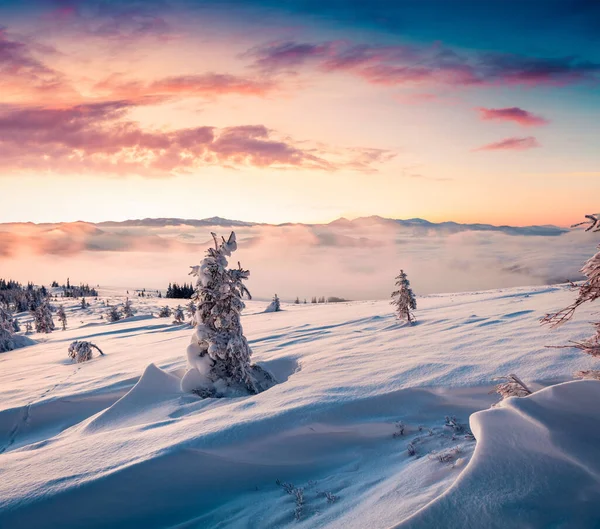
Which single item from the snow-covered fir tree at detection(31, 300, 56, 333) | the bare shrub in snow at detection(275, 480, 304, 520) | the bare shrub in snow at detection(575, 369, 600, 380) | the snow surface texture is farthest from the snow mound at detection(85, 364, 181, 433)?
the snow-covered fir tree at detection(31, 300, 56, 333)

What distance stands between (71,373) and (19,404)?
5055 millimetres

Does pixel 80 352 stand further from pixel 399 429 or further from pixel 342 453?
pixel 399 429

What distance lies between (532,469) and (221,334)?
9645 mm

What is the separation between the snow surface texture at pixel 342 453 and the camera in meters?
3.09

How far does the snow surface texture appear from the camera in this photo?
3.09m

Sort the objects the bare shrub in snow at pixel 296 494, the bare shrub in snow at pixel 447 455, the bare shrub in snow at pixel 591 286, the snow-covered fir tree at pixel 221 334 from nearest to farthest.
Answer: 1. the bare shrub in snow at pixel 591 286
2. the bare shrub in snow at pixel 296 494
3. the bare shrub in snow at pixel 447 455
4. the snow-covered fir tree at pixel 221 334

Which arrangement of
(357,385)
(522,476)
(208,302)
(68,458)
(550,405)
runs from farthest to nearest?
(208,302)
(357,385)
(68,458)
(550,405)
(522,476)

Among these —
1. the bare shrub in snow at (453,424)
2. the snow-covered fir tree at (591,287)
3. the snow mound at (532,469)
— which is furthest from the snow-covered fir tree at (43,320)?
the snow-covered fir tree at (591,287)

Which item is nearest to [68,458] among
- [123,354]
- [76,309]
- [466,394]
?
[466,394]

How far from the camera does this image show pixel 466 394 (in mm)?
6730

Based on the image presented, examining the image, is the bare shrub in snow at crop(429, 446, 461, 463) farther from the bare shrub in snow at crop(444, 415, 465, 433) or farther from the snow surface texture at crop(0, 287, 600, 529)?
the bare shrub in snow at crop(444, 415, 465, 433)

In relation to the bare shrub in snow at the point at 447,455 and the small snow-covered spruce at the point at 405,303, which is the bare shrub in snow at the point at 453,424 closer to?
the bare shrub in snow at the point at 447,455

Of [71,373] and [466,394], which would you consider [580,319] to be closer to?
[466,394]

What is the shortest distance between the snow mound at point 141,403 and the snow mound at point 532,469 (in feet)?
23.5
